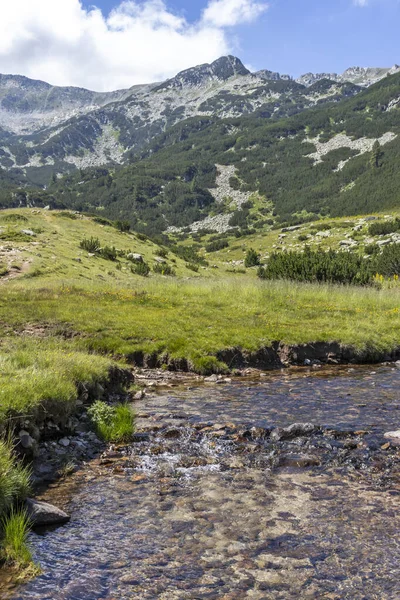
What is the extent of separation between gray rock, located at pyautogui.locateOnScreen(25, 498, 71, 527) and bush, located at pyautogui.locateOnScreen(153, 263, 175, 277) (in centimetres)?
3988

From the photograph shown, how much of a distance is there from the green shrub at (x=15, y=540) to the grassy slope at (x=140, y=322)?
7.66 ft

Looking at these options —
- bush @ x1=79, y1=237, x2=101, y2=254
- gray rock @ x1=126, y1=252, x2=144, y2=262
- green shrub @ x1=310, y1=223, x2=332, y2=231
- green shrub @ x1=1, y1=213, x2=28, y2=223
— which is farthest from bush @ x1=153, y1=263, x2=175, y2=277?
green shrub @ x1=310, y1=223, x2=332, y2=231

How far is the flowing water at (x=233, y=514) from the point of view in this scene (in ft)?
16.4

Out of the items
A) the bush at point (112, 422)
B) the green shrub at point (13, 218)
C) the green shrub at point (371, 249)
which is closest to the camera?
the bush at point (112, 422)

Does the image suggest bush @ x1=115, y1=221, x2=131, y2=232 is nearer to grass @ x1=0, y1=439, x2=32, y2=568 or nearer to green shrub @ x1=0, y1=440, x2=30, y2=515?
grass @ x1=0, y1=439, x2=32, y2=568

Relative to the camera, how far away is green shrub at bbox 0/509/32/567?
5.17 m

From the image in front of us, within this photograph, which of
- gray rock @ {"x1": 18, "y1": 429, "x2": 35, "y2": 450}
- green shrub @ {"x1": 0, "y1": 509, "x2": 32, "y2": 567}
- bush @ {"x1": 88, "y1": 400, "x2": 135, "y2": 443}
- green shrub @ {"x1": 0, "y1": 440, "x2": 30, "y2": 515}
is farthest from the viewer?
bush @ {"x1": 88, "y1": 400, "x2": 135, "y2": 443}

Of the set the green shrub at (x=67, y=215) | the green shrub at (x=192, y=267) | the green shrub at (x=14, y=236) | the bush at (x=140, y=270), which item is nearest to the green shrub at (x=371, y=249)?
the green shrub at (x=192, y=267)

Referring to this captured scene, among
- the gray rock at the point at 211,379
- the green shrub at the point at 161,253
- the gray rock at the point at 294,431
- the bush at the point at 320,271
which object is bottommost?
the gray rock at the point at 211,379

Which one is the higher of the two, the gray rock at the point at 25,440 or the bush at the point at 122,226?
→ the bush at the point at 122,226

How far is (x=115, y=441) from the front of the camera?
30.6 feet

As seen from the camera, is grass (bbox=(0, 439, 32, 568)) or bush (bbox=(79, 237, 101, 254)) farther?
bush (bbox=(79, 237, 101, 254))

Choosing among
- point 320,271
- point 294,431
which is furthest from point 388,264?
point 294,431

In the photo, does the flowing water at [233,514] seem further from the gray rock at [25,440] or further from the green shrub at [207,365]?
the green shrub at [207,365]
